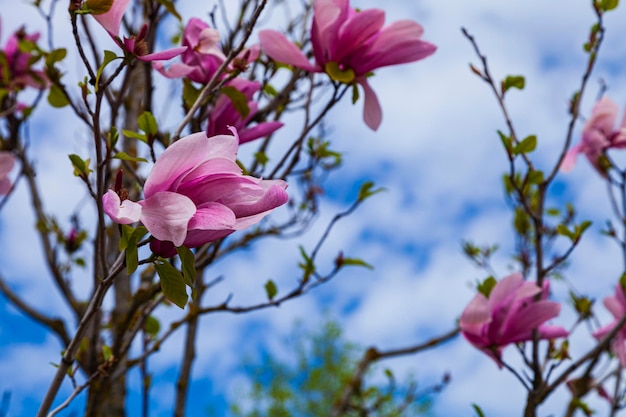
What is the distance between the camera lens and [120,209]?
0.77 meters

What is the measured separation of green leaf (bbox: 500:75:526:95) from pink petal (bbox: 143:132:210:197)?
1.15 metres

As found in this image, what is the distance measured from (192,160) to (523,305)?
96 cm

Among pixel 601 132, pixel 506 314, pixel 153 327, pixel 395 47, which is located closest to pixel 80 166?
pixel 395 47

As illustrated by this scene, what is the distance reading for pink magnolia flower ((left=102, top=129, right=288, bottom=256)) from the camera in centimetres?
75

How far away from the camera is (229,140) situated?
2.58 ft

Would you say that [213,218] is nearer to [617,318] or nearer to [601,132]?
[617,318]

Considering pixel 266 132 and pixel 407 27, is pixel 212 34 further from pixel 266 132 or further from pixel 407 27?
pixel 407 27

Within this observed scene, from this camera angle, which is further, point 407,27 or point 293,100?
point 293,100

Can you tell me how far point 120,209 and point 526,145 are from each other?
1.11m

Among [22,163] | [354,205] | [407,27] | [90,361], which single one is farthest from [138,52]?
[22,163]

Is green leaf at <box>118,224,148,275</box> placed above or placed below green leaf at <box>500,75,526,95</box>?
below

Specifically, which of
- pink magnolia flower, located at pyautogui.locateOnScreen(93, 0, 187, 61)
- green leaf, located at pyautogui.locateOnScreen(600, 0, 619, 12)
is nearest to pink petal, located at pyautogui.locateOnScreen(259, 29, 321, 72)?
pink magnolia flower, located at pyautogui.locateOnScreen(93, 0, 187, 61)

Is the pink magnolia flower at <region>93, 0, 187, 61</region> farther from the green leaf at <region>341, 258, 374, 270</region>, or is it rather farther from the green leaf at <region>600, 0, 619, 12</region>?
the green leaf at <region>600, 0, 619, 12</region>

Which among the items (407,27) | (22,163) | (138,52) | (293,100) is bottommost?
(138,52)
